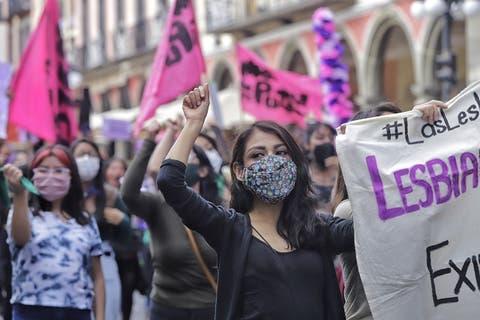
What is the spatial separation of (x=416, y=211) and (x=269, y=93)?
839cm

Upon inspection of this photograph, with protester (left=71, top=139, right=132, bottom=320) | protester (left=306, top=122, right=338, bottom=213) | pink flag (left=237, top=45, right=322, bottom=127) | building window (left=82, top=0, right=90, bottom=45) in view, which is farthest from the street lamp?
building window (left=82, top=0, right=90, bottom=45)

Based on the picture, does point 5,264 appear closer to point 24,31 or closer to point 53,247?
point 53,247

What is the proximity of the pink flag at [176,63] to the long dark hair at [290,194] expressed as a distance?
16.6 feet

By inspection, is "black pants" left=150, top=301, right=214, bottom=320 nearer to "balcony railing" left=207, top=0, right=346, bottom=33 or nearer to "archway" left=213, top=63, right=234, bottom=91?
"balcony railing" left=207, top=0, right=346, bottom=33

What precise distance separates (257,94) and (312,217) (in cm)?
818

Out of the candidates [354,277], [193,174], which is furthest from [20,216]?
[354,277]

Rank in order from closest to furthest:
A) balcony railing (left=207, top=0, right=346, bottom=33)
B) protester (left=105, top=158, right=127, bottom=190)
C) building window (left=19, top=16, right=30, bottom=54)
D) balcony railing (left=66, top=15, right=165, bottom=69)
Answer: protester (left=105, top=158, right=127, bottom=190)
balcony railing (left=207, top=0, right=346, bottom=33)
balcony railing (left=66, top=15, right=165, bottom=69)
building window (left=19, top=16, right=30, bottom=54)

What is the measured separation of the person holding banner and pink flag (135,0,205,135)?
5.10m

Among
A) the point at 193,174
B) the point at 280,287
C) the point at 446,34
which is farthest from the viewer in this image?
the point at 446,34

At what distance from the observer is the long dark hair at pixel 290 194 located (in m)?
3.59

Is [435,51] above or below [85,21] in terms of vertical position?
above

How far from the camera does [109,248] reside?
22.0 feet

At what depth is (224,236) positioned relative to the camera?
3529mm

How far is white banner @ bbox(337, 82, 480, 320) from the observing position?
3434mm
